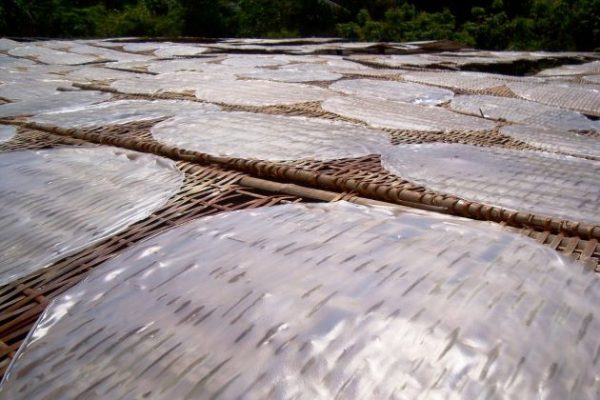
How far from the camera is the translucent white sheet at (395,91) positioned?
1.86 meters

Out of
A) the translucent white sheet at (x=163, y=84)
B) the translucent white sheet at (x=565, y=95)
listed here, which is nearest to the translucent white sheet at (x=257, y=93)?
the translucent white sheet at (x=163, y=84)

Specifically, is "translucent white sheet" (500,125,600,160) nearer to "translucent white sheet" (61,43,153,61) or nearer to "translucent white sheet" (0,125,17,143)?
"translucent white sheet" (0,125,17,143)

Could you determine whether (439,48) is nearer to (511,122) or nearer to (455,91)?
(455,91)

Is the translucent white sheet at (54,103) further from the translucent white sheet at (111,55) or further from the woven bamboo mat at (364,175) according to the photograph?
the translucent white sheet at (111,55)

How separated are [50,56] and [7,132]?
8.66 ft

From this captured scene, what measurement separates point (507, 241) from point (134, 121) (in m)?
1.17

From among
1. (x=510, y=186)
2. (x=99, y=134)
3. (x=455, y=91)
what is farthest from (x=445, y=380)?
(x=455, y=91)

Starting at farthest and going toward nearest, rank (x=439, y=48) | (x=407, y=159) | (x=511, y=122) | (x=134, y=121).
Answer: (x=439, y=48), (x=511, y=122), (x=134, y=121), (x=407, y=159)

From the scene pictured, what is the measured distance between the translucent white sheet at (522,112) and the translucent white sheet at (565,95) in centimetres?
15

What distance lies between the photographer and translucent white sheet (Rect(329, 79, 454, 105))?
1.86 meters

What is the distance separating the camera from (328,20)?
13359 mm

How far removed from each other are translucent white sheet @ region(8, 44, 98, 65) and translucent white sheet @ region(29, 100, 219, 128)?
189cm

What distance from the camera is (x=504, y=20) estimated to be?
444 inches

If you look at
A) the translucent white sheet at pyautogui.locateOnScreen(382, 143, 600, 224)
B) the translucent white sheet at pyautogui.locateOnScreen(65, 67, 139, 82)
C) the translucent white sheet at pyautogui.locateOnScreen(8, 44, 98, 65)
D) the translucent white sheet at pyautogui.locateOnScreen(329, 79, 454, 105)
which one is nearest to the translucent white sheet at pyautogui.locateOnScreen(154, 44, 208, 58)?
the translucent white sheet at pyautogui.locateOnScreen(8, 44, 98, 65)
